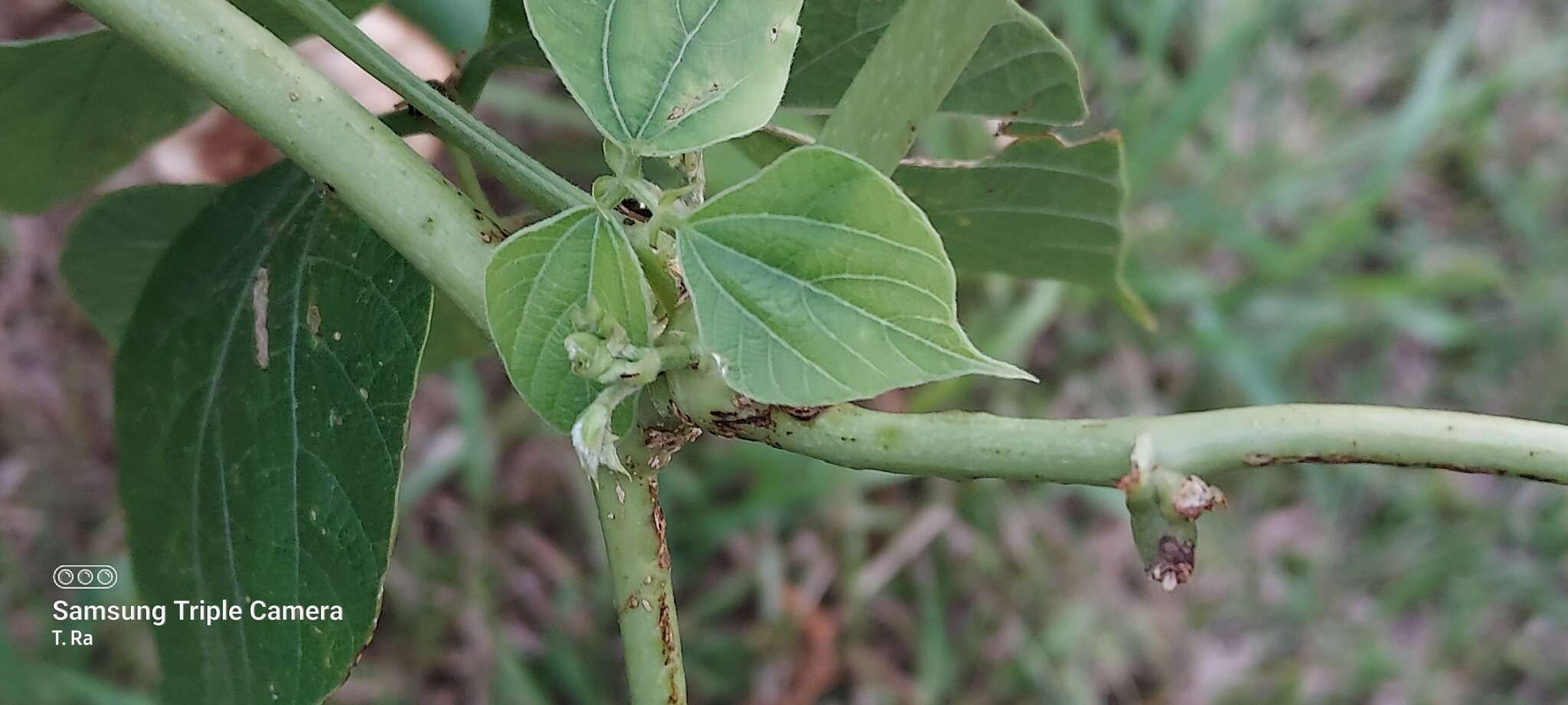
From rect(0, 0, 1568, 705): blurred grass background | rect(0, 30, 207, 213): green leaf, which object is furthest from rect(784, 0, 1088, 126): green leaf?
rect(0, 0, 1568, 705): blurred grass background

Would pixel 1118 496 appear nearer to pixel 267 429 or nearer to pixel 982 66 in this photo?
pixel 982 66

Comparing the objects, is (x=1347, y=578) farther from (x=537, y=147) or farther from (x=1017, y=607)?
(x=537, y=147)

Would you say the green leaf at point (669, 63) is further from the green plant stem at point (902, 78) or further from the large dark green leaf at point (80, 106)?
the large dark green leaf at point (80, 106)

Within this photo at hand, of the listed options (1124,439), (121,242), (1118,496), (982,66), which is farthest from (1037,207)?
(1118,496)

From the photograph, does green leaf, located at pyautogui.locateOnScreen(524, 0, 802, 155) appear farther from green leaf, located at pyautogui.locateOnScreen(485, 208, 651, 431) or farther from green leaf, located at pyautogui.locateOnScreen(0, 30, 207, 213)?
green leaf, located at pyautogui.locateOnScreen(0, 30, 207, 213)

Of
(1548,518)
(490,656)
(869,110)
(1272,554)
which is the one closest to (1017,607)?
(1272,554)
